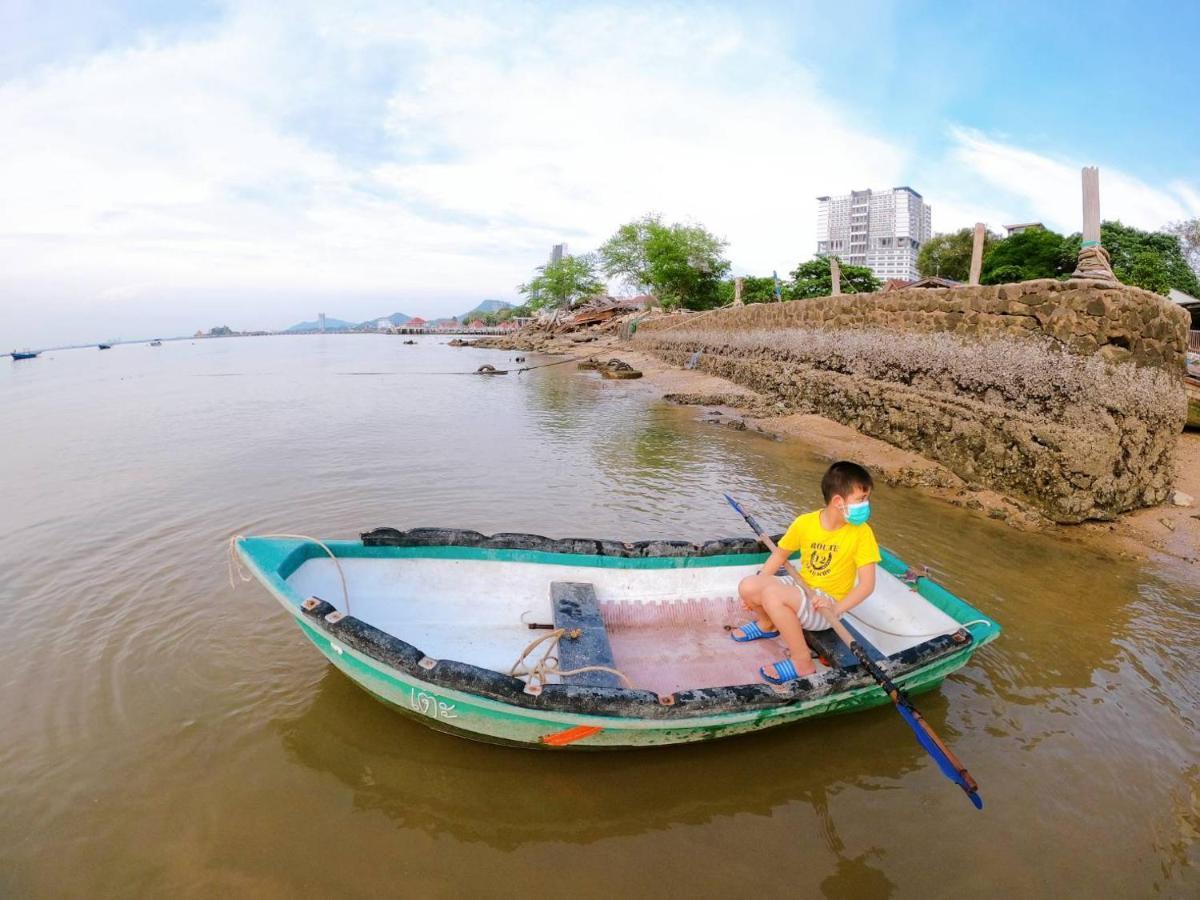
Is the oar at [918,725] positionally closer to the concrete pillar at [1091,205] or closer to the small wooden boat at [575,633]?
the small wooden boat at [575,633]

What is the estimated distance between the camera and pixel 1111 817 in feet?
10.5

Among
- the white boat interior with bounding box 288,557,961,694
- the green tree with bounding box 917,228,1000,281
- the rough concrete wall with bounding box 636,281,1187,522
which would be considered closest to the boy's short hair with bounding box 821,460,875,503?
the white boat interior with bounding box 288,557,961,694

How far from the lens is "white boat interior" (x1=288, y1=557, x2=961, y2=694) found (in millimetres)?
3996

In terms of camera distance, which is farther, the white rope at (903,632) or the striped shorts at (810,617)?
the striped shorts at (810,617)

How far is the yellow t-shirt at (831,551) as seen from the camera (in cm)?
385

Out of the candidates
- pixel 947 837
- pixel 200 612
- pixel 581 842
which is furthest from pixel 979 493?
pixel 200 612

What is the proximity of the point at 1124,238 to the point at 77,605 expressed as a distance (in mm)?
44137

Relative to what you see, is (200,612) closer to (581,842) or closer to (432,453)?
(581,842)

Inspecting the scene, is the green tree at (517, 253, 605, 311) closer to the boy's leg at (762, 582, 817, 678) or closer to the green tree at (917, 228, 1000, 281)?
the green tree at (917, 228, 1000, 281)

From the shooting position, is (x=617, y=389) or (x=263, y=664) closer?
(x=263, y=664)

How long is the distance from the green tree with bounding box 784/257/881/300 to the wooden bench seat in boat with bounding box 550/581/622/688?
113 ft

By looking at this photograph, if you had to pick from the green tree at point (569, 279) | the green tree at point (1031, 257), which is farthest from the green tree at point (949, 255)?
the green tree at point (569, 279)

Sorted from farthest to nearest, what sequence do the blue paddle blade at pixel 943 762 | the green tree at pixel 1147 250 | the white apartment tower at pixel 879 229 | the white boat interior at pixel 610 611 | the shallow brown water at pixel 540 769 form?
the white apartment tower at pixel 879 229 < the green tree at pixel 1147 250 < the white boat interior at pixel 610 611 < the shallow brown water at pixel 540 769 < the blue paddle blade at pixel 943 762

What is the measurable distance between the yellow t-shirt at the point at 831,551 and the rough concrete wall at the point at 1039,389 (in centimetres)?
519
